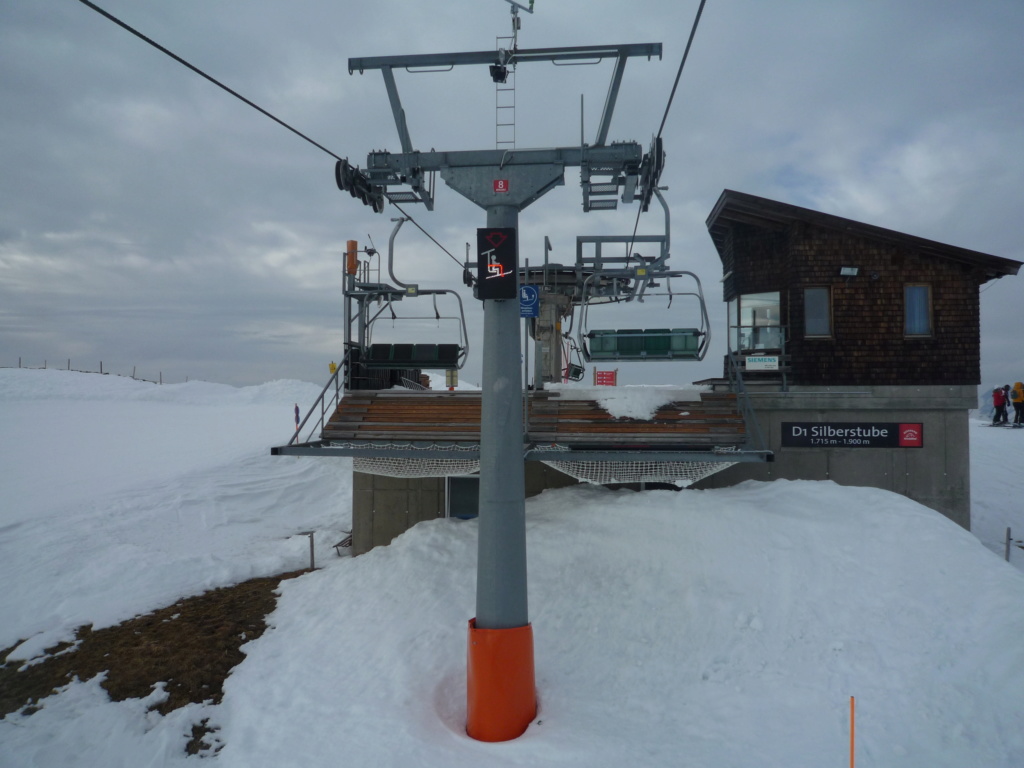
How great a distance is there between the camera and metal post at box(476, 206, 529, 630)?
19.0ft

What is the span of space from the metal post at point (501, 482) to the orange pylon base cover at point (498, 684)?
149 millimetres

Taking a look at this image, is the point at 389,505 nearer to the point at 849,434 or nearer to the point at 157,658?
the point at 157,658

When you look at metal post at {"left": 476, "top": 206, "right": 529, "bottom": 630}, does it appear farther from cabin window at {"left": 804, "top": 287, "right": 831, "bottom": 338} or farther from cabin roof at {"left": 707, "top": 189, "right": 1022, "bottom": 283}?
cabin roof at {"left": 707, "top": 189, "right": 1022, "bottom": 283}

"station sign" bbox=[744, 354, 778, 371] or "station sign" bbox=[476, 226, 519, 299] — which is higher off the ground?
"station sign" bbox=[476, 226, 519, 299]

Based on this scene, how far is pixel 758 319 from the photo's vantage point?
1434 cm

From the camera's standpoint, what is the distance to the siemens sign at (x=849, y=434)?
11.4 m

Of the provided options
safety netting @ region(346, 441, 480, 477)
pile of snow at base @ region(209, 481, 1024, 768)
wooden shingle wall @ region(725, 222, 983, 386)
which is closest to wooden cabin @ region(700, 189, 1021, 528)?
wooden shingle wall @ region(725, 222, 983, 386)

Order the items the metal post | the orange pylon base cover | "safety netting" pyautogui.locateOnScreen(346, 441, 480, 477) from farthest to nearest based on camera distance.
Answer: "safety netting" pyautogui.locateOnScreen(346, 441, 480, 477) < the metal post < the orange pylon base cover

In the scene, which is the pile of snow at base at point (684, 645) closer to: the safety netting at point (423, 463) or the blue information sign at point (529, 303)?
the safety netting at point (423, 463)

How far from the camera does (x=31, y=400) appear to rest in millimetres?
36531

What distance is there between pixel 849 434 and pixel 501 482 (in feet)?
28.6

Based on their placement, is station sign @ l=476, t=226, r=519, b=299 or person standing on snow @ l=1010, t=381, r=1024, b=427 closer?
station sign @ l=476, t=226, r=519, b=299

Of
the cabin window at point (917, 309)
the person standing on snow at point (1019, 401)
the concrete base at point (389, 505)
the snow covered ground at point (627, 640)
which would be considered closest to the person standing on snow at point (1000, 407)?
the person standing on snow at point (1019, 401)

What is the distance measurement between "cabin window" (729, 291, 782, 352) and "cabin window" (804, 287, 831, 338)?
2.09ft
